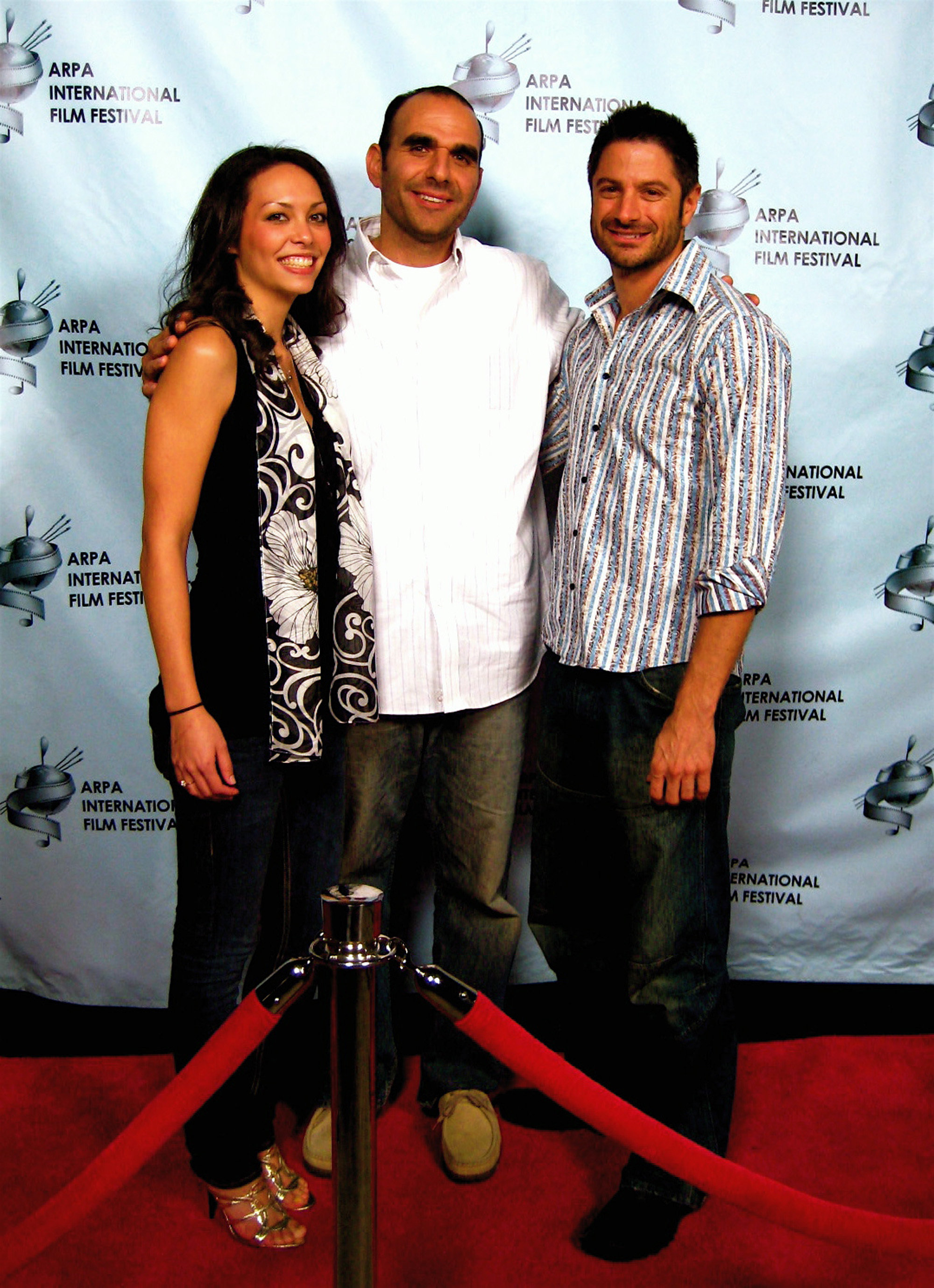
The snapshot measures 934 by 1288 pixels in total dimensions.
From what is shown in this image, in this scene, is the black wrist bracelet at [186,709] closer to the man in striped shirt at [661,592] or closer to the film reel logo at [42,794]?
the man in striped shirt at [661,592]

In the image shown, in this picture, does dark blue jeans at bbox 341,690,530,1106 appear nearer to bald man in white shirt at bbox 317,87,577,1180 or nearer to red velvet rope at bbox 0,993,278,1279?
bald man in white shirt at bbox 317,87,577,1180

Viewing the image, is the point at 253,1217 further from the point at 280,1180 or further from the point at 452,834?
the point at 452,834

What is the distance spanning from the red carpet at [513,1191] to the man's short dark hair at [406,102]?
2.00 m

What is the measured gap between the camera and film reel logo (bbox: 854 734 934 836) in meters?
2.73

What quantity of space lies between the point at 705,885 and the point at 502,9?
6.54 ft

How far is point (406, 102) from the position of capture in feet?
6.60

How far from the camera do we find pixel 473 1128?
2125 millimetres

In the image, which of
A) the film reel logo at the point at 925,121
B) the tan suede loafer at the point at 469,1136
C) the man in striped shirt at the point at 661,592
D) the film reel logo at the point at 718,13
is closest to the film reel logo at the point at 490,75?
the film reel logo at the point at 718,13

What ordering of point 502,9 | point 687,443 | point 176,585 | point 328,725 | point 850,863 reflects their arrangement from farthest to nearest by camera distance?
point 850,863, point 502,9, point 328,725, point 687,443, point 176,585

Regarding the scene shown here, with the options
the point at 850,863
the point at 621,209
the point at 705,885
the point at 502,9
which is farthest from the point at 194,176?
the point at 850,863

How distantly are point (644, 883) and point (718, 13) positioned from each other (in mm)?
1996

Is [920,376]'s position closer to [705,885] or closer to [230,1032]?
[705,885]

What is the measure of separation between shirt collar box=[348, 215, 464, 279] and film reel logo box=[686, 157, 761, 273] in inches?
27.6

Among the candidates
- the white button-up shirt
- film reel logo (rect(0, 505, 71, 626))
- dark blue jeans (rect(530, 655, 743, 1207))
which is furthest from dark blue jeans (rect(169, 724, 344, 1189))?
film reel logo (rect(0, 505, 71, 626))
